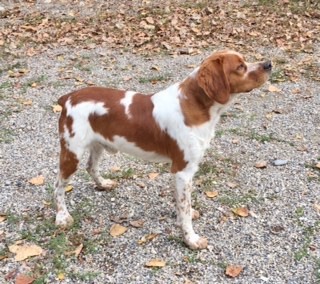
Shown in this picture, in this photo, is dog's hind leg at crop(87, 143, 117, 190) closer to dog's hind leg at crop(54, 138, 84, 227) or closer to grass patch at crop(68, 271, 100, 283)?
dog's hind leg at crop(54, 138, 84, 227)

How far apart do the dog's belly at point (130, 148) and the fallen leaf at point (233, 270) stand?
102 cm

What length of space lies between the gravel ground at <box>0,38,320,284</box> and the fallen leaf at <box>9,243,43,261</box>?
2.1 inches

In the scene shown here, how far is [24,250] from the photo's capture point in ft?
14.4

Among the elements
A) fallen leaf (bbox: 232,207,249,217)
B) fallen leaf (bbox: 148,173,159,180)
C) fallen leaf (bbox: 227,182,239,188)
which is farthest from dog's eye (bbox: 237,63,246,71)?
fallen leaf (bbox: 148,173,159,180)

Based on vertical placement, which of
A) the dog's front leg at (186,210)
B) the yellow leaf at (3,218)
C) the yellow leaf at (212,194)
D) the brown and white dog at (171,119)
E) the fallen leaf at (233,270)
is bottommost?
the yellow leaf at (3,218)

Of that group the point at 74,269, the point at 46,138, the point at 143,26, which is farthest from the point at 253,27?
the point at 74,269

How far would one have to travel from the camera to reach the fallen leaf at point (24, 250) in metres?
4.32

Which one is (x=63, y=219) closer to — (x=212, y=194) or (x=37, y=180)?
(x=37, y=180)

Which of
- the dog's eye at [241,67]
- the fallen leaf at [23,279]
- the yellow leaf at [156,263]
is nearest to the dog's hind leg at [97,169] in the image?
the yellow leaf at [156,263]

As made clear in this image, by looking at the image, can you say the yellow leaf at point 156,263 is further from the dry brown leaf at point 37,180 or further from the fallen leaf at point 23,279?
the dry brown leaf at point 37,180

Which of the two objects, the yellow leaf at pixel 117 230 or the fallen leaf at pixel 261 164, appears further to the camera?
the fallen leaf at pixel 261 164

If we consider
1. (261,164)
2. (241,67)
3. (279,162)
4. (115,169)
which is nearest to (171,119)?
(241,67)

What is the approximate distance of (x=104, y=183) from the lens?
5.20 meters

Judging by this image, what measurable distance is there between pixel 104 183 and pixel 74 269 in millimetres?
1189
